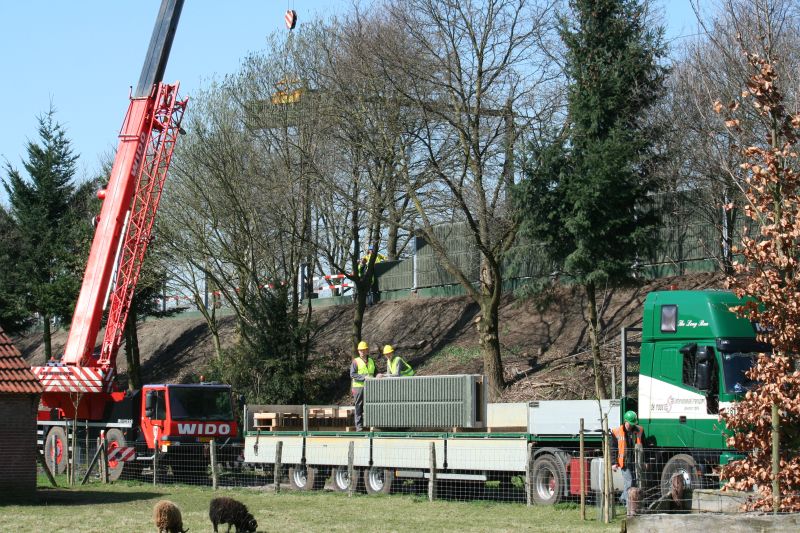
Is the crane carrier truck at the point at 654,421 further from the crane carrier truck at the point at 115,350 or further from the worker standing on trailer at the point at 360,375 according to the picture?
the crane carrier truck at the point at 115,350

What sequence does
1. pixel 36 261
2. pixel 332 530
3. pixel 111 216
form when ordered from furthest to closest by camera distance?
1. pixel 36 261
2. pixel 111 216
3. pixel 332 530

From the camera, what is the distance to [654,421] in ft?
61.2

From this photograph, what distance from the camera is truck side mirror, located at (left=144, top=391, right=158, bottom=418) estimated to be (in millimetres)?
27578

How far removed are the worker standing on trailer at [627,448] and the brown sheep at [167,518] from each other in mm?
6791

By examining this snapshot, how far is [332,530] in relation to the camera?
15.7 m

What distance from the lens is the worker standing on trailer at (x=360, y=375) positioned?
22391 millimetres

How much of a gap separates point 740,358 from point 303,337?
72.5 ft

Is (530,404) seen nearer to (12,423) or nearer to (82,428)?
(12,423)

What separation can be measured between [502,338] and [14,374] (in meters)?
21.2

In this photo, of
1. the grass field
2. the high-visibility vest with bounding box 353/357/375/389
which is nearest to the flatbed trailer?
the grass field

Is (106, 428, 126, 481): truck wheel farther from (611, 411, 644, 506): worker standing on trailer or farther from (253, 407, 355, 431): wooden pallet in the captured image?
(611, 411, 644, 506): worker standing on trailer

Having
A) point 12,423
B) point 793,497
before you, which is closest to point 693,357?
point 793,497

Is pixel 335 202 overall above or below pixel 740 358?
above

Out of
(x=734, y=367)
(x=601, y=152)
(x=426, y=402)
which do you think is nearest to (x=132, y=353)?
(x=601, y=152)
